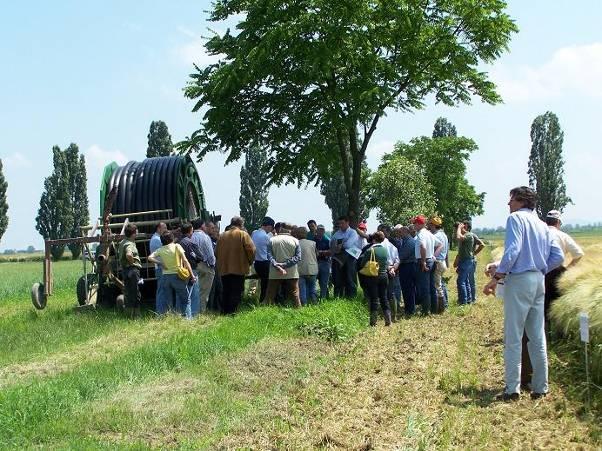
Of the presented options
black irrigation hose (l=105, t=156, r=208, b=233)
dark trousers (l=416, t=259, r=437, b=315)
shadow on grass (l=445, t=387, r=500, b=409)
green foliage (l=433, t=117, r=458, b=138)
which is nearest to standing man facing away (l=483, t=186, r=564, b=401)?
shadow on grass (l=445, t=387, r=500, b=409)

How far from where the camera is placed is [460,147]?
67188 millimetres

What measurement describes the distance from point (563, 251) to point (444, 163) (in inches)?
2337

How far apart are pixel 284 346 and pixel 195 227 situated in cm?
456

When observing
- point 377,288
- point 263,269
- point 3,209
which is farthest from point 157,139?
point 377,288

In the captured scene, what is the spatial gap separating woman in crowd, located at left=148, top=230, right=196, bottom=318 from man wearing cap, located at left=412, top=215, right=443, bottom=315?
170 inches

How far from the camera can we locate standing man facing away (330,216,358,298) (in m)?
15.0

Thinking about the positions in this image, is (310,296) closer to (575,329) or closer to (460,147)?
(575,329)

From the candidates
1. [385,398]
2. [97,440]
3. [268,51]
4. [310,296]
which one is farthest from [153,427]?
[268,51]

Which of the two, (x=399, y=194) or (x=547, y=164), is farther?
(x=547, y=164)

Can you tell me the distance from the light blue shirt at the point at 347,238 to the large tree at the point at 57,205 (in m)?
59.9

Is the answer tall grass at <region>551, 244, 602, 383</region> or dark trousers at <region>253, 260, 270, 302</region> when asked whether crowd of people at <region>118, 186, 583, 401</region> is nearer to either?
dark trousers at <region>253, 260, 270, 302</region>

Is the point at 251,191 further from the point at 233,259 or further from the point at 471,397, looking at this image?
the point at 471,397

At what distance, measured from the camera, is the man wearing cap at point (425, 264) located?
13.7 m

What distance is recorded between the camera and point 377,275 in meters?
12.5
